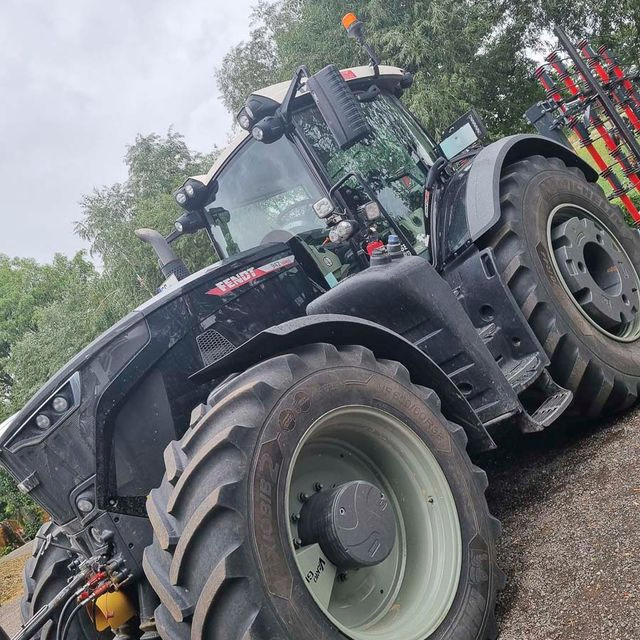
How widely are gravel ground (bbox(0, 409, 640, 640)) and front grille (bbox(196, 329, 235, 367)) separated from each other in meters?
1.64

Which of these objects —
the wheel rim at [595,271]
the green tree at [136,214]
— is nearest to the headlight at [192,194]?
the wheel rim at [595,271]

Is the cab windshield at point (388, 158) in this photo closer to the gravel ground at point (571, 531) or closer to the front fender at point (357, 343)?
the front fender at point (357, 343)

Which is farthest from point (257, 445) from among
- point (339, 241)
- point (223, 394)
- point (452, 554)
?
point (339, 241)

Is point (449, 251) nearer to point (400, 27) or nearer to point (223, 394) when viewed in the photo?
point (223, 394)

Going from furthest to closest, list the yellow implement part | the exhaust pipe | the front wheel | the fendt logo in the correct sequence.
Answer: the exhaust pipe
the fendt logo
the yellow implement part
the front wheel

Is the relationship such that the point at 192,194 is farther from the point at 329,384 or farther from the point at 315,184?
the point at 329,384

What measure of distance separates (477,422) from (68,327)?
20053 mm

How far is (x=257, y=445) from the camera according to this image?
2.10 m

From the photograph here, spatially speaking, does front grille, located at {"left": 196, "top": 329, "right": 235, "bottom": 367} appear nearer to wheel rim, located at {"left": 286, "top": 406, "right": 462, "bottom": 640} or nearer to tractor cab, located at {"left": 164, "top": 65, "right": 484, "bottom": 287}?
tractor cab, located at {"left": 164, "top": 65, "right": 484, "bottom": 287}

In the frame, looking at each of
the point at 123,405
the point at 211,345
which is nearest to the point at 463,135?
the point at 211,345

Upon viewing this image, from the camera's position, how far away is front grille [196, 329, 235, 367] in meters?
3.38

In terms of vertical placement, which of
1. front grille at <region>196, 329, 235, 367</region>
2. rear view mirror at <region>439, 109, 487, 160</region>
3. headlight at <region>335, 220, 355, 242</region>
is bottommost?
front grille at <region>196, 329, 235, 367</region>

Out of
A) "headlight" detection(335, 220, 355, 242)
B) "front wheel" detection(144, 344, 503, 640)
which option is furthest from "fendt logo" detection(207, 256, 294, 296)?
"front wheel" detection(144, 344, 503, 640)

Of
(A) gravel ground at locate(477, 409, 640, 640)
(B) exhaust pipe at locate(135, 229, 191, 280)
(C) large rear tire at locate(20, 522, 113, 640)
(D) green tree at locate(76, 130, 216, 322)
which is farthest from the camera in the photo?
(D) green tree at locate(76, 130, 216, 322)
